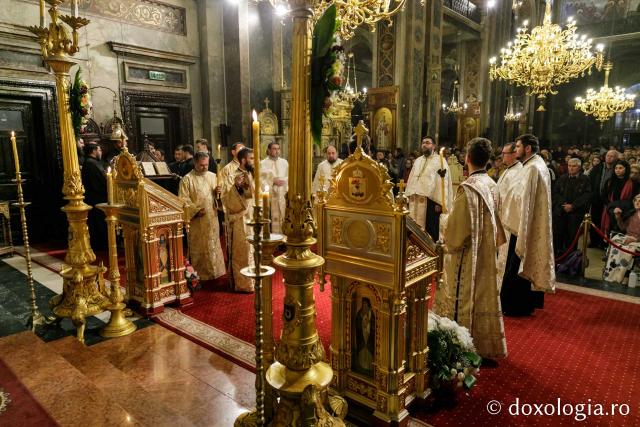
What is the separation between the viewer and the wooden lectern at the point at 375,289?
98.6 inches

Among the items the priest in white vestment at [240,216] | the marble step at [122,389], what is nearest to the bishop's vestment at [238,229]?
the priest in white vestment at [240,216]

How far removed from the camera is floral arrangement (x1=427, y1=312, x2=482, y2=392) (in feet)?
9.42

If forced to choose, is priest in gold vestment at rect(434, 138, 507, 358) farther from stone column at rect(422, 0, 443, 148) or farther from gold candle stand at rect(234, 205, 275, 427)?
stone column at rect(422, 0, 443, 148)

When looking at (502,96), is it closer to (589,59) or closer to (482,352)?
(589,59)

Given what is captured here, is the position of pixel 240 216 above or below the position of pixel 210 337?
above

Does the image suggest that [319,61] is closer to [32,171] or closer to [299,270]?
[299,270]

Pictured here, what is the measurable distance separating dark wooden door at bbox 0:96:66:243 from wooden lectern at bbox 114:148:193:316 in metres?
4.50

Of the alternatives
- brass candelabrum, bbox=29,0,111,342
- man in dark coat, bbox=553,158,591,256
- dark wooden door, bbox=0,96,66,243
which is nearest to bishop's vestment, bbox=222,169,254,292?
brass candelabrum, bbox=29,0,111,342

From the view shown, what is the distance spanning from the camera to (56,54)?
11.6 ft

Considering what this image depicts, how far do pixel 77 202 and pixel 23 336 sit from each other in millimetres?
1318

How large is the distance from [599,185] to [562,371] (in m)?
6.95

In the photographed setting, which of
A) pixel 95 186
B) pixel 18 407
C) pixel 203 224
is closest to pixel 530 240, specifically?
pixel 203 224

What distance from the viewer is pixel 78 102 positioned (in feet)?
12.1

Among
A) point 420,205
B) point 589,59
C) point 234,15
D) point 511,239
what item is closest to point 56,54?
point 511,239
